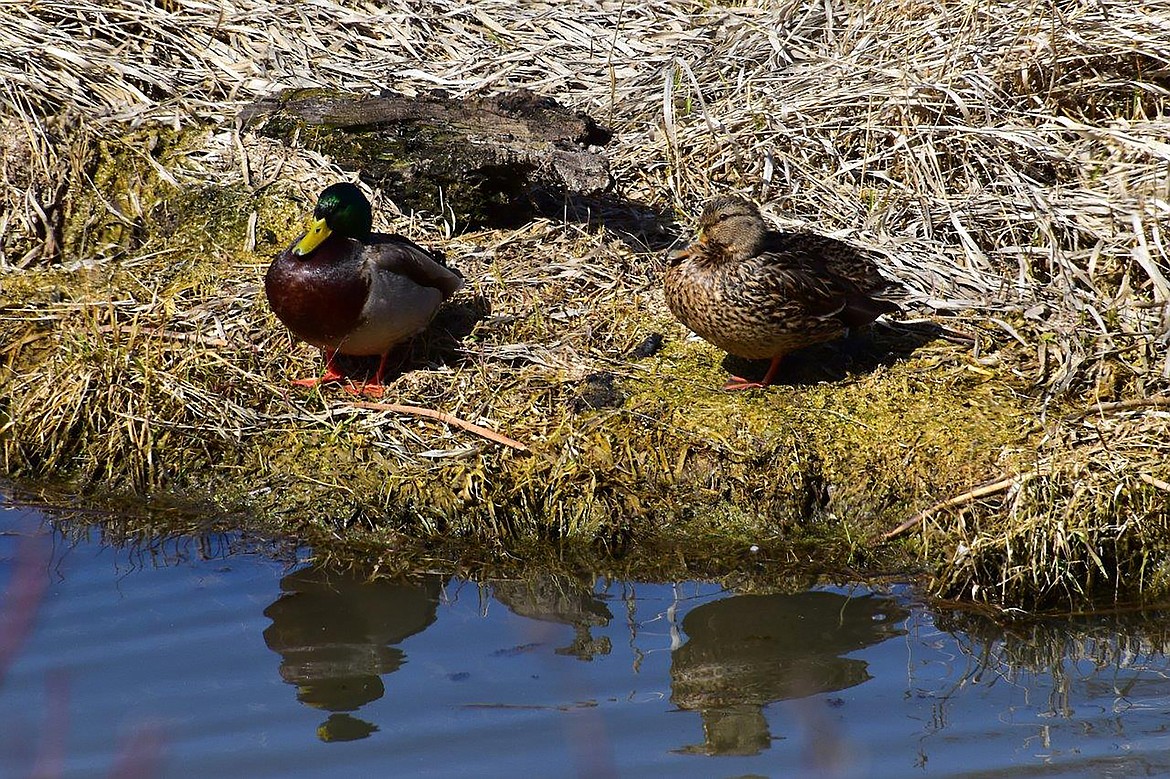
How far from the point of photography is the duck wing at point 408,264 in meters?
4.43

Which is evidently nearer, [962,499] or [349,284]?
[962,499]

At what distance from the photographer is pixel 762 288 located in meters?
4.25

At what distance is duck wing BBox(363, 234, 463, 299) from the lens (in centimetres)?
443

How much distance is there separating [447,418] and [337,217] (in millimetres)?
766

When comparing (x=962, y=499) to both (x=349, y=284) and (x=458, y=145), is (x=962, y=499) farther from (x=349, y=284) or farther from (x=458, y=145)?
(x=458, y=145)

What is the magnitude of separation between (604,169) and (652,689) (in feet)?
7.85

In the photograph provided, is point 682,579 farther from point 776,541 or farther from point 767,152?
point 767,152

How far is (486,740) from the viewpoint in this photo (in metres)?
3.10

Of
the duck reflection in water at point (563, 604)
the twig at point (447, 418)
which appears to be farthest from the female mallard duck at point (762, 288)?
the duck reflection in water at point (563, 604)

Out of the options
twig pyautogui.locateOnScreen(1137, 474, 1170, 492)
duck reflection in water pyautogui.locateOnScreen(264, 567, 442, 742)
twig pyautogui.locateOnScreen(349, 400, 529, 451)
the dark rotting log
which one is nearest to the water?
duck reflection in water pyautogui.locateOnScreen(264, 567, 442, 742)

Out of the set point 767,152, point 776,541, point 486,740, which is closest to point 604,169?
point 767,152

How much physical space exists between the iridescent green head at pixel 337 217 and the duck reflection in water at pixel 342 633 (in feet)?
3.67

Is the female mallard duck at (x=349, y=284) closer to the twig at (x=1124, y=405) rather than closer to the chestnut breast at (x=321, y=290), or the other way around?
the chestnut breast at (x=321, y=290)

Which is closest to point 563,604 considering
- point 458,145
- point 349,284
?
point 349,284
